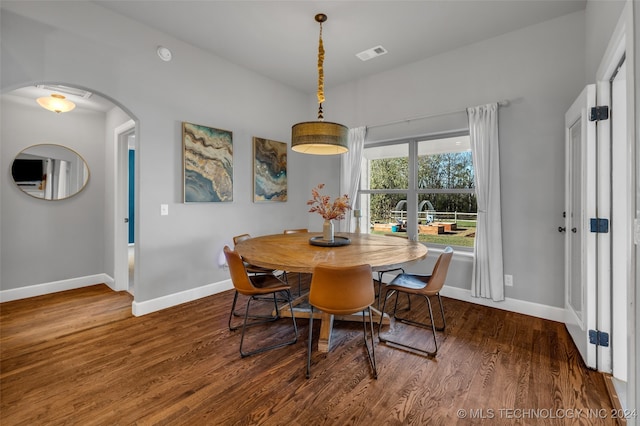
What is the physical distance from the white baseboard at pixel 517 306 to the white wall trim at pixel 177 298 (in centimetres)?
294

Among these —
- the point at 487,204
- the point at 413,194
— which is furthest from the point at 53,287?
the point at 487,204

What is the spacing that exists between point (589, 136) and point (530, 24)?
5.50 ft

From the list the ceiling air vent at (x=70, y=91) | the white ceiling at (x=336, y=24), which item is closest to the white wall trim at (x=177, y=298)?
the ceiling air vent at (x=70, y=91)

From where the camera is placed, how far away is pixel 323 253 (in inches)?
90.1

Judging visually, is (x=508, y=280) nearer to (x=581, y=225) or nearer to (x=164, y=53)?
(x=581, y=225)

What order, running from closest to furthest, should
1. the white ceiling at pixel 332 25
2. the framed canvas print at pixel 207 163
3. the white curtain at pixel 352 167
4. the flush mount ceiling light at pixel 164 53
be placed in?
the white ceiling at pixel 332 25 < the flush mount ceiling light at pixel 164 53 < the framed canvas print at pixel 207 163 < the white curtain at pixel 352 167

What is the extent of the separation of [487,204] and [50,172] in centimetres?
551

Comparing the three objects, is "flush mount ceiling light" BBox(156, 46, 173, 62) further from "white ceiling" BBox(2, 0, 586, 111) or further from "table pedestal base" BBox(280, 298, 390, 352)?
"table pedestal base" BBox(280, 298, 390, 352)

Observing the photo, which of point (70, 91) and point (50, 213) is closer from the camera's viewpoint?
point (70, 91)

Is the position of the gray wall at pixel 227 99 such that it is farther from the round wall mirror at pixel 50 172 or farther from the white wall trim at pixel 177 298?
the round wall mirror at pixel 50 172

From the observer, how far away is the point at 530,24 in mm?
2875

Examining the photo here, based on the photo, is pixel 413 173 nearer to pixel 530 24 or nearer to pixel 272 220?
pixel 530 24

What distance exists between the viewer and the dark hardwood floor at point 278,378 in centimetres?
156

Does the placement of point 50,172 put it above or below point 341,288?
above
